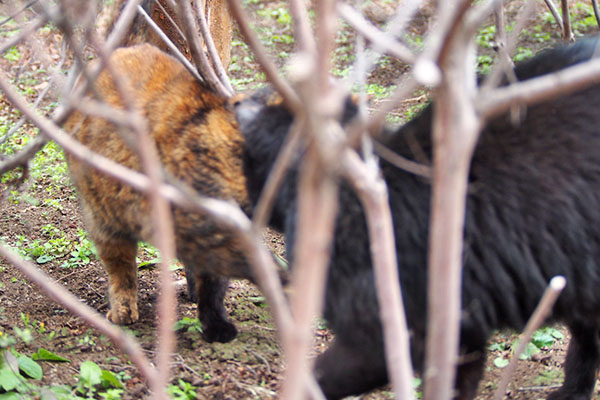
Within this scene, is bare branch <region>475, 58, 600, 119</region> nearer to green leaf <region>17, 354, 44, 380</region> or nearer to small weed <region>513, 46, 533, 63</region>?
green leaf <region>17, 354, 44, 380</region>

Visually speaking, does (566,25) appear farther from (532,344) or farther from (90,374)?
(90,374)

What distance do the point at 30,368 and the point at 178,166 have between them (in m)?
1.22

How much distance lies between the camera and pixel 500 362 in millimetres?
3787

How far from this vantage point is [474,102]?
1387mm

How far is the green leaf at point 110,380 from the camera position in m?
3.29

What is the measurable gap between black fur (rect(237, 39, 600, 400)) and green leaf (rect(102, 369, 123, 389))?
1.25 metres

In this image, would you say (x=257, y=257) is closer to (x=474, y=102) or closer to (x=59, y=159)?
(x=474, y=102)

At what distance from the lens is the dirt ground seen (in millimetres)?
3514

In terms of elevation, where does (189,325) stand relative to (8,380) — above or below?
above

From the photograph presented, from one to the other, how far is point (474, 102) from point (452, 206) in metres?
0.23

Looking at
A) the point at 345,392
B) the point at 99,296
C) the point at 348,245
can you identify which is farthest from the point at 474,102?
the point at 99,296

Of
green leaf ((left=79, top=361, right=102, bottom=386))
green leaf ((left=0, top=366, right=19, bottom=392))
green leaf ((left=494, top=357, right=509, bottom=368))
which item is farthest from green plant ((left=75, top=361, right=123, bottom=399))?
green leaf ((left=494, top=357, right=509, bottom=368))

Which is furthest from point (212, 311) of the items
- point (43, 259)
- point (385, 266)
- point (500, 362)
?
point (385, 266)

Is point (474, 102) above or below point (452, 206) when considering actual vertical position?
above
